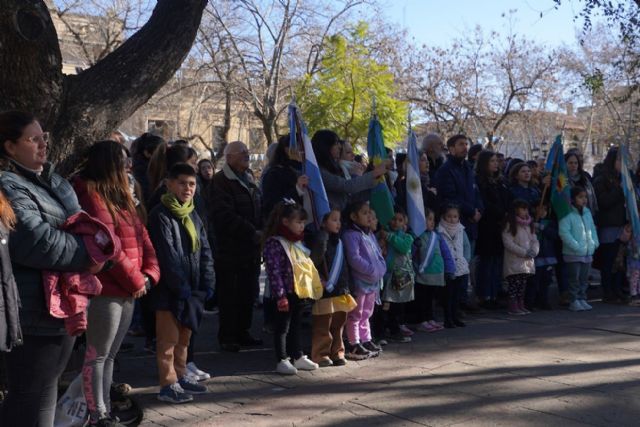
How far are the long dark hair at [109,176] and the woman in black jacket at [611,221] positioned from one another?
7.62 metres

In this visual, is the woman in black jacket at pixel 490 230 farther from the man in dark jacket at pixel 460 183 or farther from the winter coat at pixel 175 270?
the winter coat at pixel 175 270

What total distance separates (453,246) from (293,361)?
2.83 m

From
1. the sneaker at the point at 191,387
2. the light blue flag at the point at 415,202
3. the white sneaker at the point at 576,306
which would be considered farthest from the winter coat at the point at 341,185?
the white sneaker at the point at 576,306

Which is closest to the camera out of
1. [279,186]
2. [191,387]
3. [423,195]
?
[191,387]

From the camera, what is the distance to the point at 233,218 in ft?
24.1

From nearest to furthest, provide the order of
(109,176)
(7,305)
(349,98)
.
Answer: (7,305) < (109,176) < (349,98)

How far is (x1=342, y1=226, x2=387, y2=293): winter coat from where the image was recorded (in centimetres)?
718

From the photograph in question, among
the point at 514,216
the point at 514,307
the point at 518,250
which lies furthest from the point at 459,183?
the point at 514,307

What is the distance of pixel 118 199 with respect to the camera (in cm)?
496

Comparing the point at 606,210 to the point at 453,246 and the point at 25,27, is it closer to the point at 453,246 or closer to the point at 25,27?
the point at 453,246

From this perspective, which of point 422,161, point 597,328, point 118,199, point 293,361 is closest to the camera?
point 118,199

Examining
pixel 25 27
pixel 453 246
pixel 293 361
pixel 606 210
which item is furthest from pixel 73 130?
pixel 606 210

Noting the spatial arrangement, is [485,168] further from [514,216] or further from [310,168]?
[310,168]

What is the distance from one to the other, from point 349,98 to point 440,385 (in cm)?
1617
